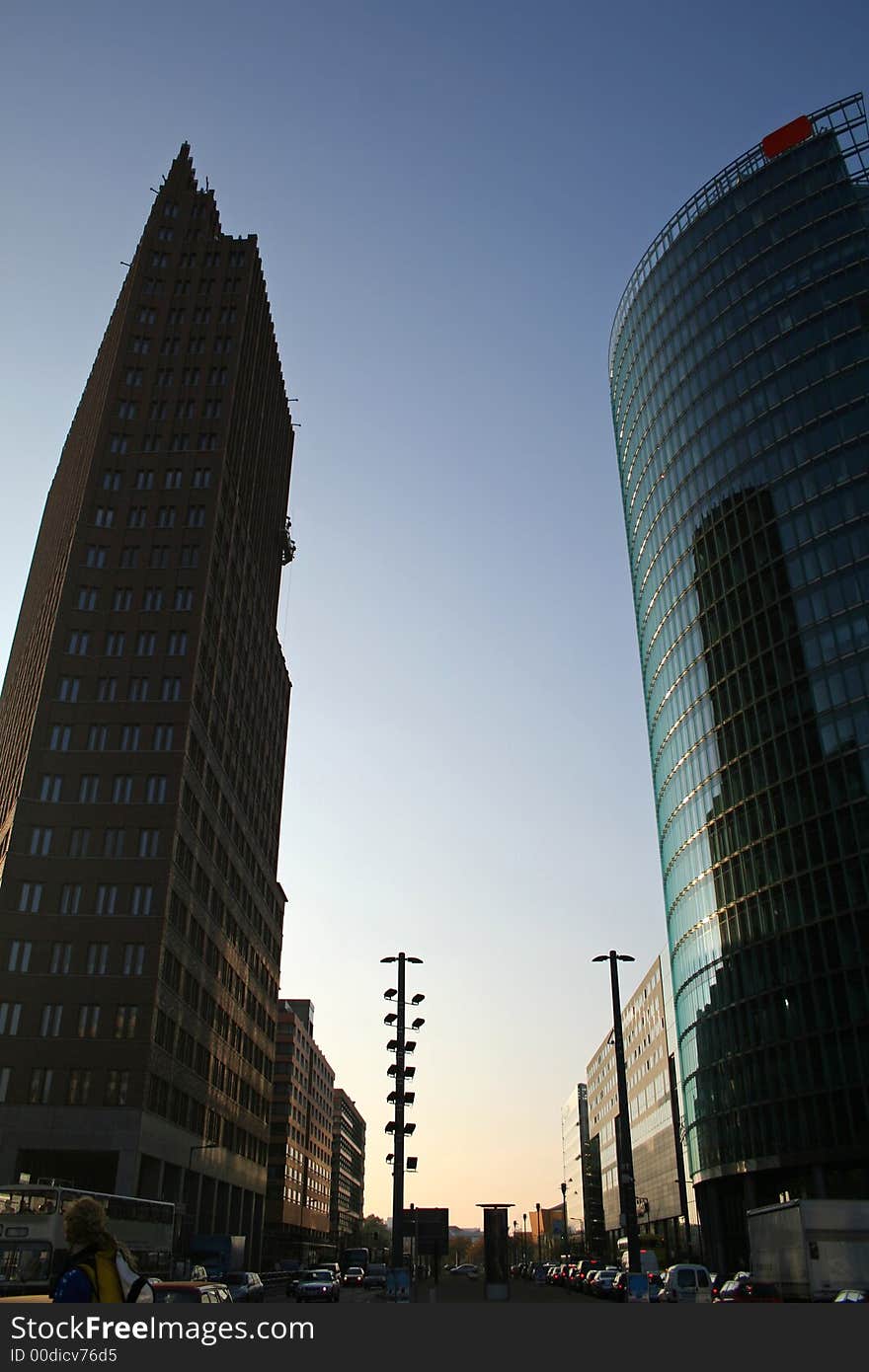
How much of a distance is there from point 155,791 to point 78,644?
14416mm

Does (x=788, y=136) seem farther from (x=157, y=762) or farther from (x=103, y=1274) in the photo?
(x=103, y=1274)

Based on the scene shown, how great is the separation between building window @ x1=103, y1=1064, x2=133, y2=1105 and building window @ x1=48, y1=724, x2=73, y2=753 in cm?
2362

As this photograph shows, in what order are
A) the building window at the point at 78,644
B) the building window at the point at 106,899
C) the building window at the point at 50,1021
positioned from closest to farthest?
1. the building window at the point at 50,1021
2. the building window at the point at 106,899
3. the building window at the point at 78,644

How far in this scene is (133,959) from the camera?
7138cm

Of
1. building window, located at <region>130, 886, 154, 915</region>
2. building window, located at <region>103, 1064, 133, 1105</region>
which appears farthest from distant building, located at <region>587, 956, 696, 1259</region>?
building window, located at <region>130, 886, 154, 915</region>

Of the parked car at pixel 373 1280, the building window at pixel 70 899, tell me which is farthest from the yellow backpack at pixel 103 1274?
the parked car at pixel 373 1280

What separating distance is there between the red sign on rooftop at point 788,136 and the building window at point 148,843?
Result: 79.1 m

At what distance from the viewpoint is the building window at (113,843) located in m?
74.8

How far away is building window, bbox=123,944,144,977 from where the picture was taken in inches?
2793

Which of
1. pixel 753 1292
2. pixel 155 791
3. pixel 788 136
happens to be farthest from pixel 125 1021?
pixel 788 136

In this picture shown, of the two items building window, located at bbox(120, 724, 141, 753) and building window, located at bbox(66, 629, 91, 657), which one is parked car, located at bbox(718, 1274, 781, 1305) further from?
building window, located at bbox(66, 629, 91, 657)

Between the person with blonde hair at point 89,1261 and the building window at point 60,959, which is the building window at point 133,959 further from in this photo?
the person with blonde hair at point 89,1261

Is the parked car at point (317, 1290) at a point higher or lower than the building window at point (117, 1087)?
lower

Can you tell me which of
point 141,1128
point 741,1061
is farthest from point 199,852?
point 741,1061
